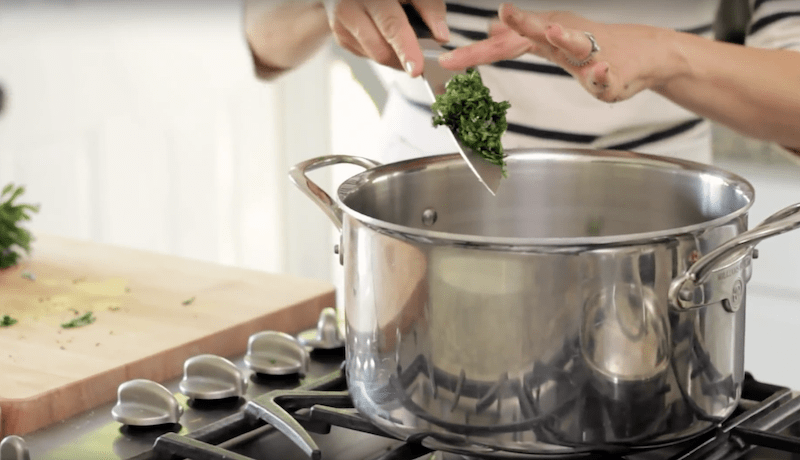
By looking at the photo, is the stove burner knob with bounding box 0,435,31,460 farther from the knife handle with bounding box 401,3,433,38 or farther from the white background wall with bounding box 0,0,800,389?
the white background wall with bounding box 0,0,800,389

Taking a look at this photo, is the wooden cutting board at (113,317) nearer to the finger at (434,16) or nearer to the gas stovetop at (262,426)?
the gas stovetop at (262,426)

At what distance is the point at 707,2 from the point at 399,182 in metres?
0.72

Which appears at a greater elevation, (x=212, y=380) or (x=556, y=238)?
(x=556, y=238)

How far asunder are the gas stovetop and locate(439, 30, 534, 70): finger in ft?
1.03

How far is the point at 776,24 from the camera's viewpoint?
4.17ft

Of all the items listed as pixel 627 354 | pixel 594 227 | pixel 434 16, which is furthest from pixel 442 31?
pixel 627 354

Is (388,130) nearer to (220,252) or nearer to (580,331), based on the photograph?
(580,331)

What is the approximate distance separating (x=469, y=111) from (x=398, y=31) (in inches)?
4.5

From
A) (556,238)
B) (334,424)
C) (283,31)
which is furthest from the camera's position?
(283,31)

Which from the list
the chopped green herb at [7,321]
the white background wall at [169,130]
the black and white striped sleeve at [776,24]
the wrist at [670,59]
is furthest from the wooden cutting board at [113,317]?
the white background wall at [169,130]

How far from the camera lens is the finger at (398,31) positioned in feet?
3.15

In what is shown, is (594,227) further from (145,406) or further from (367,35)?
(145,406)

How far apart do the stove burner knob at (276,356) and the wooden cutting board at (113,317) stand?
0.11 metres

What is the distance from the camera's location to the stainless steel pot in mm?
651
